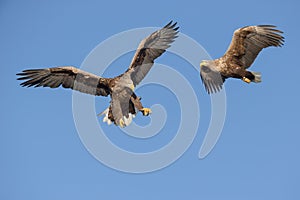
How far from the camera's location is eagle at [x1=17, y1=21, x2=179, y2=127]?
936 cm

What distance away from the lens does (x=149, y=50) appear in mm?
9867

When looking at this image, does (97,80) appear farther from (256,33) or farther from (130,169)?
(256,33)

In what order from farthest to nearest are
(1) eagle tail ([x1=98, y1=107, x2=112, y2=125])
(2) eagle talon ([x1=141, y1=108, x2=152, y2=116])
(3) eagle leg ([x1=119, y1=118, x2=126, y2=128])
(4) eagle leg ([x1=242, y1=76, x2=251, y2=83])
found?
1. (4) eagle leg ([x1=242, y1=76, x2=251, y2=83])
2. (1) eagle tail ([x1=98, y1=107, x2=112, y2=125])
3. (3) eagle leg ([x1=119, y1=118, x2=126, y2=128])
4. (2) eagle talon ([x1=141, y1=108, x2=152, y2=116])

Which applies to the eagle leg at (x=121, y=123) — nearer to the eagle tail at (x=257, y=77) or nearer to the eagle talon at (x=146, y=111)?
the eagle talon at (x=146, y=111)

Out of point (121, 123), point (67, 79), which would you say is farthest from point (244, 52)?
point (67, 79)

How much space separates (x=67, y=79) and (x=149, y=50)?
1876mm

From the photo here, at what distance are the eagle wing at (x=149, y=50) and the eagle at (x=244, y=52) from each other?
1.13 metres

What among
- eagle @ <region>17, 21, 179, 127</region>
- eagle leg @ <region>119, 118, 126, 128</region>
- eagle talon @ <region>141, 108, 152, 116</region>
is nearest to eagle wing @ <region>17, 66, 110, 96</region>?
eagle @ <region>17, 21, 179, 127</region>

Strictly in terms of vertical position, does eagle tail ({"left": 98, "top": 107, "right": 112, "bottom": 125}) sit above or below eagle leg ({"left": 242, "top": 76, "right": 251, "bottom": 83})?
below

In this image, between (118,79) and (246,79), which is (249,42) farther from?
(118,79)

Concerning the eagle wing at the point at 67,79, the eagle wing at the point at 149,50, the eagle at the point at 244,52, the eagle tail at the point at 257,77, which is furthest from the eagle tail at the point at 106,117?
the eagle tail at the point at 257,77

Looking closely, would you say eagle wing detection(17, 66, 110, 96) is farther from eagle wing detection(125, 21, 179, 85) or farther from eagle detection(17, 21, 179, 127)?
eagle wing detection(125, 21, 179, 85)

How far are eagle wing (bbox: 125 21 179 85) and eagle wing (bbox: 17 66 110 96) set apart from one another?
68cm

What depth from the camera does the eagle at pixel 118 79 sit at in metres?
9.36
